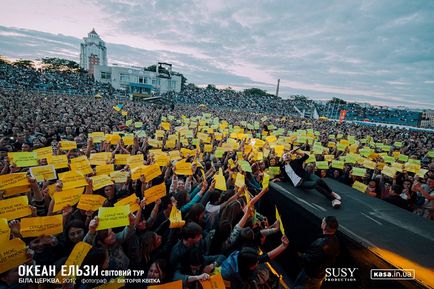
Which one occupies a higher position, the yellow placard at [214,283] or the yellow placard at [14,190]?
the yellow placard at [14,190]

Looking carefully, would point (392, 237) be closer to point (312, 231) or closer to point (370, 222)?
point (370, 222)

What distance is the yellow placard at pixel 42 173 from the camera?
372 centimetres

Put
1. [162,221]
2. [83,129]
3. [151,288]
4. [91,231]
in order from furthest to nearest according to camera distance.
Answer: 1. [83,129]
2. [162,221]
3. [91,231]
4. [151,288]

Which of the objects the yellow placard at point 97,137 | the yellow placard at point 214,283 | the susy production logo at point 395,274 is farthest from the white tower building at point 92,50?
the susy production logo at point 395,274

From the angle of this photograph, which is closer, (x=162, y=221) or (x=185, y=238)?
(x=185, y=238)

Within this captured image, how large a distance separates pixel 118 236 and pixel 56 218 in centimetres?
69

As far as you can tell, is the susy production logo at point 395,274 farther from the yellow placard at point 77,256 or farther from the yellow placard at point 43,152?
the yellow placard at point 43,152

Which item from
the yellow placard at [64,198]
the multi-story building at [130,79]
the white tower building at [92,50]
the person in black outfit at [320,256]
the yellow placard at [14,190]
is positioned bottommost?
the person in black outfit at [320,256]

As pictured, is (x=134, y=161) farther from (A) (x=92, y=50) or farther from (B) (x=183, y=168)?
(A) (x=92, y=50)

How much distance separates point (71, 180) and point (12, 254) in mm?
1414

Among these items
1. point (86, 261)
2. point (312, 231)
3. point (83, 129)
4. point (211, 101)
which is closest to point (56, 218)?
point (86, 261)

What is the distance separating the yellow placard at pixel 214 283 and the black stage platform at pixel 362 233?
5.91 ft

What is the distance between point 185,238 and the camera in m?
2.73

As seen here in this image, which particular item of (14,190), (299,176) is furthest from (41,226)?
(299,176)
